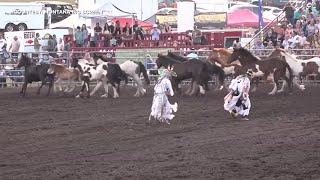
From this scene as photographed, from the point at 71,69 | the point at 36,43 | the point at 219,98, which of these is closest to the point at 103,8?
the point at 36,43

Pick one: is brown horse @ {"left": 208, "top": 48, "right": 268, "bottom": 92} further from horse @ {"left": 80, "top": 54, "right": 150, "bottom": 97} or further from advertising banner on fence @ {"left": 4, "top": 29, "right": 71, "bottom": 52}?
advertising banner on fence @ {"left": 4, "top": 29, "right": 71, "bottom": 52}

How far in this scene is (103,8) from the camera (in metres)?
37.9

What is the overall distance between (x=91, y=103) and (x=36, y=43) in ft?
33.3

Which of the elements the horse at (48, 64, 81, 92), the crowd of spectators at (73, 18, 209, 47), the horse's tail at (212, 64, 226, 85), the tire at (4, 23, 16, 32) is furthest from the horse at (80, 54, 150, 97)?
the tire at (4, 23, 16, 32)

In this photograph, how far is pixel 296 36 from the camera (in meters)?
28.1

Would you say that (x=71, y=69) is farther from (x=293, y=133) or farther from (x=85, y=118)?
(x=293, y=133)

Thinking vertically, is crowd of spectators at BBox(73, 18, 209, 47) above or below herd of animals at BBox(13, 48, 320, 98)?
above

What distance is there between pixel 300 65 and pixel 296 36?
3.71 metres

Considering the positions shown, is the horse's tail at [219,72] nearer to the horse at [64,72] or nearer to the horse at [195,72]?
the horse at [195,72]

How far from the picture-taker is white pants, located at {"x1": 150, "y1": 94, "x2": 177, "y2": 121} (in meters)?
16.3

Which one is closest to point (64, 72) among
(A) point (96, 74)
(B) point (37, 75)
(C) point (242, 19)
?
(B) point (37, 75)

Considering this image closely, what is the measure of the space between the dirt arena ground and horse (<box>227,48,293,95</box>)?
6.93 ft

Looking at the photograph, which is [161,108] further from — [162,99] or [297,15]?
[297,15]

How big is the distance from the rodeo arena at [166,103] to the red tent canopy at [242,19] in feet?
0.61
